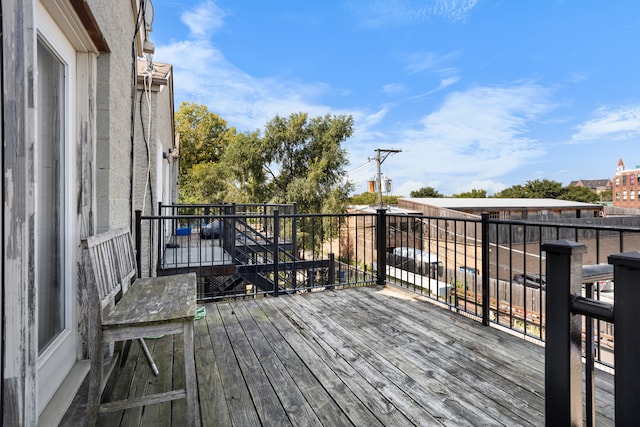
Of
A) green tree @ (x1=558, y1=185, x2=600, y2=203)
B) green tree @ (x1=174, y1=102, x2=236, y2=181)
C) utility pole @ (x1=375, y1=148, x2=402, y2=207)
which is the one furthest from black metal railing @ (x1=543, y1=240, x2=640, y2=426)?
green tree @ (x1=558, y1=185, x2=600, y2=203)

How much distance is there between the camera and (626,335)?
568mm

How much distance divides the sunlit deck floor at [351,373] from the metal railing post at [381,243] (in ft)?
3.20

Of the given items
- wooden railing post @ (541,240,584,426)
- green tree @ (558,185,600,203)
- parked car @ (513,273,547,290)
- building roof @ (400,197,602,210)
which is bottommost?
parked car @ (513,273,547,290)

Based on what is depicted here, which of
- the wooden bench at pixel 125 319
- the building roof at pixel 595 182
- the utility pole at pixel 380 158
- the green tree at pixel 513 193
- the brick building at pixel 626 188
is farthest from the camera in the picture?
the building roof at pixel 595 182

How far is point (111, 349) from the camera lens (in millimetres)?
1988

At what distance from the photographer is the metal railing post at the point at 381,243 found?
12.2ft

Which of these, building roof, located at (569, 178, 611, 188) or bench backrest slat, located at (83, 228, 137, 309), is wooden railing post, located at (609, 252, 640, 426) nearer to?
bench backrest slat, located at (83, 228, 137, 309)

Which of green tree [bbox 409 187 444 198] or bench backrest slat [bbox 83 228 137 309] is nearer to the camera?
bench backrest slat [bbox 83 228 137 309]

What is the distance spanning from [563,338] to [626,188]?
65754 millimetres

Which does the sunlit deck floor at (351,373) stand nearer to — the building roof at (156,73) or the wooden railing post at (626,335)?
the wooden railing post at (626,335)

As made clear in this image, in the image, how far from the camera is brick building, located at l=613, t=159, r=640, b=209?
4606 centimetres

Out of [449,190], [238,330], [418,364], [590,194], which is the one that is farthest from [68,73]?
[590,194]

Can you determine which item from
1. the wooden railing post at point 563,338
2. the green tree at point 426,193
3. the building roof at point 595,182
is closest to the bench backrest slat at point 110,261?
the wooden railing post at point 563,338

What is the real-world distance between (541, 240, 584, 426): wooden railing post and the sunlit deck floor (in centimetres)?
87
